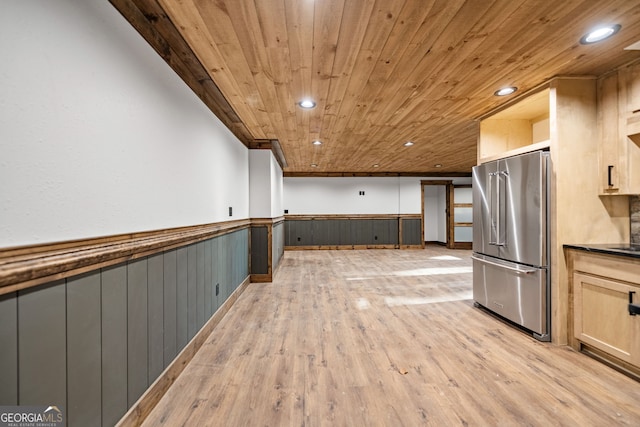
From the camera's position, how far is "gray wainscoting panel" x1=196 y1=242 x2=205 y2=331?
2536 mm

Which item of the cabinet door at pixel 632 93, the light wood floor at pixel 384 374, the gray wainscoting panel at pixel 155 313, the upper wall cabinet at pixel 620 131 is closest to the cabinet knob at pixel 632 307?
the light wood floor at pixel 384 374

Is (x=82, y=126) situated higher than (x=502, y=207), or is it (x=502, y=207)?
(x=82, y=126)

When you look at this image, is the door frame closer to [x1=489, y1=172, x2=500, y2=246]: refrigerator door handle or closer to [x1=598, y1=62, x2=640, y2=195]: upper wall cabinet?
[x1=489, y1=172, x2=500, y2=246]: refrigerator door handle

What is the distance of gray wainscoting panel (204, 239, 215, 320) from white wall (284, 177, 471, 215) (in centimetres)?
626

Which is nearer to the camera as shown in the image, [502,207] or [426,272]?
[502,207]

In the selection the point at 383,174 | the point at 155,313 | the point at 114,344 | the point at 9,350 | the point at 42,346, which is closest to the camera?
the point at 9,350

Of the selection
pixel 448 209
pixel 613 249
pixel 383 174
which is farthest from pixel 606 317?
pixel 448 209

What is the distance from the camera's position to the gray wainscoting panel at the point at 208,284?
2.74m

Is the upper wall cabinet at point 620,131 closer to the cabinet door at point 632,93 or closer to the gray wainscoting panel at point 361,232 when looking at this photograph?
the cabinet door at point 632,93

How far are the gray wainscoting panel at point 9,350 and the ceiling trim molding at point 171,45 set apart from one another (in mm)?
1431

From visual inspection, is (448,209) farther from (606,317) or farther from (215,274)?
(215,274)

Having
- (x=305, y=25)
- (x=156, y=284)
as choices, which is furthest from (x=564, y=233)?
(x=156, y=284)

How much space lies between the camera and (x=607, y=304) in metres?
2.24

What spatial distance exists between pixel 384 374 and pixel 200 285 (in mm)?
1684
